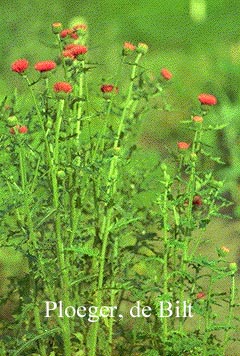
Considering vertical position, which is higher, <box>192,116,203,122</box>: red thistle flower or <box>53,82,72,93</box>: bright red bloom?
<box>192,116,203,122</box>: red thistle flower

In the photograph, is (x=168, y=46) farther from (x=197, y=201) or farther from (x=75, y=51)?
(x=75, y=51)

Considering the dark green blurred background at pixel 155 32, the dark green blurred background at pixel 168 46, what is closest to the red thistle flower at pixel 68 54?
the dark green blurred background at pixel 168 46

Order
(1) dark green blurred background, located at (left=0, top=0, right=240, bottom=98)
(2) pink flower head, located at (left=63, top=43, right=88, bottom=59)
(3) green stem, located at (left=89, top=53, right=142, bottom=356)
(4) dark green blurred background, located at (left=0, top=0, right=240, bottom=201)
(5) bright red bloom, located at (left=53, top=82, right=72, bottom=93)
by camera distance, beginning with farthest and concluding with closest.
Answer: (1) dark green blurred background, located at (left=0, top=0, right=240, bottom=98) < (4) dark green blurred background, located at (left=0, top=0, right=240, bottom=201) < (3) green stem, located at (left=89, top=53, right=142, bottom=356) < (2) pink flower head, located at (left=63, top=43, right=88, bottom=59) < (5) bright red bloom, located at (left=53, top=82, right=72, bottom=93)

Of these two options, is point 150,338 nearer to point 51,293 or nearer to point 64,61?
point 51,293

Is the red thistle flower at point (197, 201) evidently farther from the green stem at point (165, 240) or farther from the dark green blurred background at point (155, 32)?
the dark green blurred background at point (155, 32)

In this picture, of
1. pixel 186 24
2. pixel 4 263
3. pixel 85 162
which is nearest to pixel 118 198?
pixel 85 162

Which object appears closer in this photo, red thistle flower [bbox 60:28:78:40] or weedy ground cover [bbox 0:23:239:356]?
weedy ground cover [bbox 0:23:239:356]

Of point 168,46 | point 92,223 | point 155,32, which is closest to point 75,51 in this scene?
point 92,223

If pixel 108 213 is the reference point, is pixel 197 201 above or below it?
above

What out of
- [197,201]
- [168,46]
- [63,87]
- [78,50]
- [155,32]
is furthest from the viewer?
[155,32]

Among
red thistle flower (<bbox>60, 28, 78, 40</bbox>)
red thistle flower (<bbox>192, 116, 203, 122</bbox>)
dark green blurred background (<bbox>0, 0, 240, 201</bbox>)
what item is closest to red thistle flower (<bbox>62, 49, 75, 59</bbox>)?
red thistle flower (<bbox>60, 28, 78, 40</bbox>)

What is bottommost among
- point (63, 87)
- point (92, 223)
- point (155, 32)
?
point (92, 223)

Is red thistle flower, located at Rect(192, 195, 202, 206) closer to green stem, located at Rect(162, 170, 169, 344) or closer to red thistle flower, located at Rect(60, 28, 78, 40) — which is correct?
green stem, located at Rect(162, 170, 169, 344)

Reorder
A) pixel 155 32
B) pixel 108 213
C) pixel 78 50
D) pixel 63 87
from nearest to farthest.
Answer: pixel 63 87, pixel 78 50, pixel 108 213, pixel 155 32
